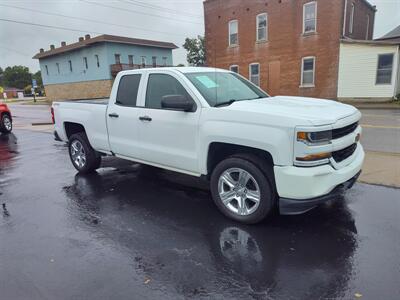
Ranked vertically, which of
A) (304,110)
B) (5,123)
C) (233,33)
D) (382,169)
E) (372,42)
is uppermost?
(233,33)

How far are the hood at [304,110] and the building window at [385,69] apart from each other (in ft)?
64.4

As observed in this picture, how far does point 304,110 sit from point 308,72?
70.9 ft

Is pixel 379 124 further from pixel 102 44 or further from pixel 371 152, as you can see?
pixel 102 44

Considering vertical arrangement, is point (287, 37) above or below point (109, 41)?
below

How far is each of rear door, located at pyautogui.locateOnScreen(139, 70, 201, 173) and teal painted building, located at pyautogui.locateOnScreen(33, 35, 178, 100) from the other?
1262 inches

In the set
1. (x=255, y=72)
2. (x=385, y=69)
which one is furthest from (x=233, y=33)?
(x=385, y=69)

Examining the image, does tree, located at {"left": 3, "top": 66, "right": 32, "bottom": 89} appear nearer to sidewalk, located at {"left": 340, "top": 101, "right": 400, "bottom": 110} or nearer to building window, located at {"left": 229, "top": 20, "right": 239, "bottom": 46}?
building window, located at {"left": 229, "top": 20, "right": 239, "bottom": 46}

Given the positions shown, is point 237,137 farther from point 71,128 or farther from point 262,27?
point 262,27

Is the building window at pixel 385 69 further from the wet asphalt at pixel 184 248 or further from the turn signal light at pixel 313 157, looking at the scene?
the turn signal light at pixel 313 157

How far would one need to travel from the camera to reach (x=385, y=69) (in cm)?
2072

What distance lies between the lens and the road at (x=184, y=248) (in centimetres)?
289

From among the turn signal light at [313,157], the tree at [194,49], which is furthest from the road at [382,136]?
the tree at [194,49]

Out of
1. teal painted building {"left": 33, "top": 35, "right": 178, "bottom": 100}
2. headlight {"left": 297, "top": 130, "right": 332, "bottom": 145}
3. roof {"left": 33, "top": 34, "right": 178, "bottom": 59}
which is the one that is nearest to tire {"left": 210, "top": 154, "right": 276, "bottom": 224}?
headlight {"left": 297, "top": 130, "right": 332, "bottom": 145}

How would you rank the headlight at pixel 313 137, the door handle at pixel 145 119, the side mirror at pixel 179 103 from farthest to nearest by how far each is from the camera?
the door handle at pixel 145 119, the side mirror at pixel 179 103, the headlight at pixel 313 137
